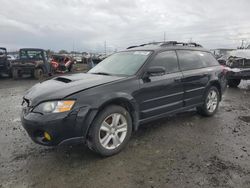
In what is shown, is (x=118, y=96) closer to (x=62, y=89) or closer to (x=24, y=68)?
(x=62, y=89)

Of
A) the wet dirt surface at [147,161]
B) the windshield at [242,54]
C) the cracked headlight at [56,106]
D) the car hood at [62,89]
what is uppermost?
the windshield at [242,54]

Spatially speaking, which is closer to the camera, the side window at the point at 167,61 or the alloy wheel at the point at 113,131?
the alloy wheel at the point at 113,131

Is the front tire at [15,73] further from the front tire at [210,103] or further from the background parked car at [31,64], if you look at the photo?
the front tire at [210,103]

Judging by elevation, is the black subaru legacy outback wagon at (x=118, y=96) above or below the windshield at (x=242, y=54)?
below

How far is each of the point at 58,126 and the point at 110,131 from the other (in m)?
0.82

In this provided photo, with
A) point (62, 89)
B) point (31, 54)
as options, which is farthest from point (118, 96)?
point (31, 54)

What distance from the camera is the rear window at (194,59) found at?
4.65m

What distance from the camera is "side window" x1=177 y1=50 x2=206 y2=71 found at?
462 centimetres

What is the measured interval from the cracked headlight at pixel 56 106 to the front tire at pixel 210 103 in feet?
11.0

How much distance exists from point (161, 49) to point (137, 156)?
2060 mm

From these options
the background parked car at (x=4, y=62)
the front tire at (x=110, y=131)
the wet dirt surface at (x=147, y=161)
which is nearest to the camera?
the wet dirt surface at (x=147, y=161)

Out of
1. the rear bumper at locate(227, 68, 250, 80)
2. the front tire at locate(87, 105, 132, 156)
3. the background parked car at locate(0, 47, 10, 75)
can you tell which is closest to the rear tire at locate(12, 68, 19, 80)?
the background parked car at locate(0, 47, 10, 75)

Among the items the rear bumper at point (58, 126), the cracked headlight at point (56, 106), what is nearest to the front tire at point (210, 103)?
the rear bumper at point (58, 126)

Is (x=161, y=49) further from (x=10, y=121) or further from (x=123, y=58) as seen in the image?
(x=10, y=121)
